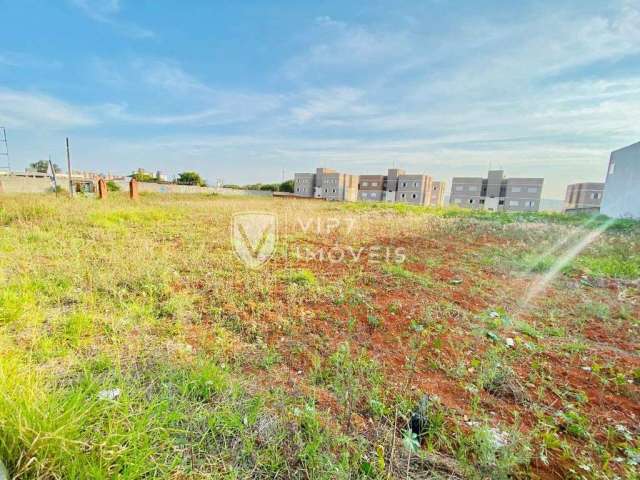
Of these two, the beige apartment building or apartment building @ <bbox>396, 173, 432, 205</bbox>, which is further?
apartment building @ <bbox>396, 173, 432, 205</bbox>

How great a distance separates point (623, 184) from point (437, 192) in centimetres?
3213

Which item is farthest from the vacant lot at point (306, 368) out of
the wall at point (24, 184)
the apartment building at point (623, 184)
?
the wall at point (24, 184)

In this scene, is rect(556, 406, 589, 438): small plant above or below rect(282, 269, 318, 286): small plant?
below

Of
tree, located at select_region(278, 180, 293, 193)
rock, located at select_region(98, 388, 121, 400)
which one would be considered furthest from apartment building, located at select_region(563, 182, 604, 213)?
rock, located at select_region(98, 388, 121, 400)

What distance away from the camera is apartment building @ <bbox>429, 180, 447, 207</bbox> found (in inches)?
1627

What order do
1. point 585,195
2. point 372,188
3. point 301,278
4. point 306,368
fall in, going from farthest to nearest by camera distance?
point 372,188 < point 585,195 < point 301,278 < point 306,368

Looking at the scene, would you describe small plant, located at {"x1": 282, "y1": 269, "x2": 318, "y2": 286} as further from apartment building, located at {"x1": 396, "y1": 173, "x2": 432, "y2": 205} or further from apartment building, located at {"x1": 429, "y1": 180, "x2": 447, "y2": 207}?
apartment building, located at {"x1": 429, "y1": 180, "x2": 447, "y2": 207}

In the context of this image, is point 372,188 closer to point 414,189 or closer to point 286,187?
point 414,189

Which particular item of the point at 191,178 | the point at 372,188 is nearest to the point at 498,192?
the point at 372,188

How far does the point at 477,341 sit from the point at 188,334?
7.47ft

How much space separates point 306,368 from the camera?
1767mm

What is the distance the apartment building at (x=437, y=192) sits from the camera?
41.3 m

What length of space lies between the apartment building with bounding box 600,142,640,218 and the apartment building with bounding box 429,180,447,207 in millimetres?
28362

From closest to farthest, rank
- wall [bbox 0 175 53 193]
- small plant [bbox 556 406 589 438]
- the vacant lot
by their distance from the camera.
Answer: the vacant lot
small plant [bbox 556 406 589 438]
wall [bbox 0 175 53 193]
